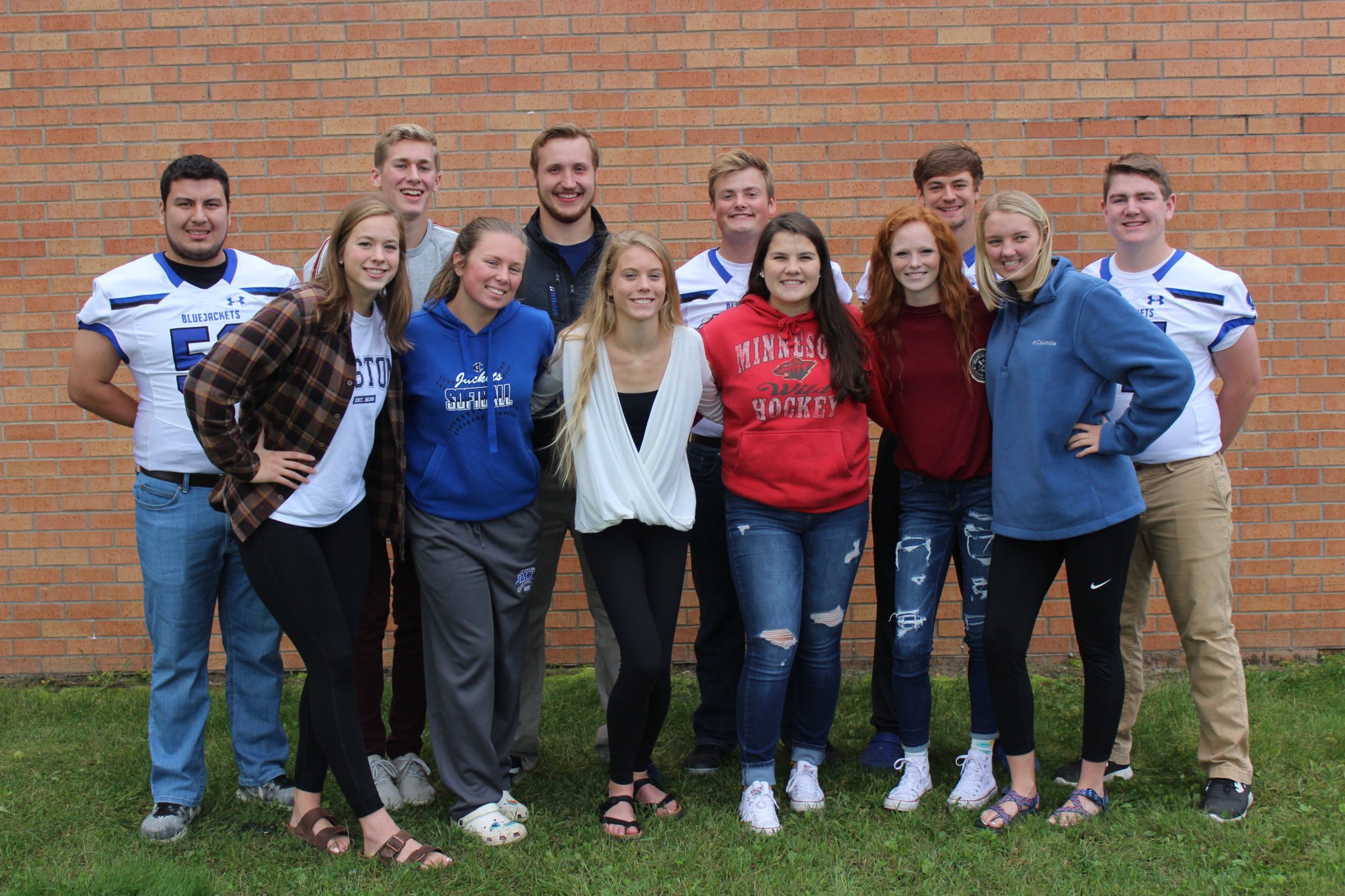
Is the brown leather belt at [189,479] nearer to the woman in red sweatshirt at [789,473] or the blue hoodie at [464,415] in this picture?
the blue hoodie at [464,415]

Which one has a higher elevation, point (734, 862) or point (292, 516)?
point (292, 516)

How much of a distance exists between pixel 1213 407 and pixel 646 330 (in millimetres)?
2085

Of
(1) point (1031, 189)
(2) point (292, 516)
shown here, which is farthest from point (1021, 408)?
(2) point (292, 516)

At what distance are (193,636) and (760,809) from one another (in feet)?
6.96

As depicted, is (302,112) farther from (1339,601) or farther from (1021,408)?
(1339,601)

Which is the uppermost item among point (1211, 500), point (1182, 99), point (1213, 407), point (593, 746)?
point (1182, 99)

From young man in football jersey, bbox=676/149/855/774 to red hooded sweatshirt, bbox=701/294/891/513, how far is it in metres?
0.33

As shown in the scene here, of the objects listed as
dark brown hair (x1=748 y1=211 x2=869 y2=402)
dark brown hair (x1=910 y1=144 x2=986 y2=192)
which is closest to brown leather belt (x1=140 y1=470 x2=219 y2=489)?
dark brown hair (x1=748 y1=211 x2=869 y2=402)

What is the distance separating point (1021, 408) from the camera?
3236 millimetres

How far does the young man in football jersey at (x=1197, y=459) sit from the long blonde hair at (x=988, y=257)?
45 cm

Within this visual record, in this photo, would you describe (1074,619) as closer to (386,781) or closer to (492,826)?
(492,826)

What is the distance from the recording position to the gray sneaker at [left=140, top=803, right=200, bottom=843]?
3398mm

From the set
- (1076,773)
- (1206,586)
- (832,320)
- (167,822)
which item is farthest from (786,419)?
(167,822)

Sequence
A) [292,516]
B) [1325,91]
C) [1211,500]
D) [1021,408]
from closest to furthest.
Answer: [292,516] → [1021,408] → [1211,500] → [1325,91]
